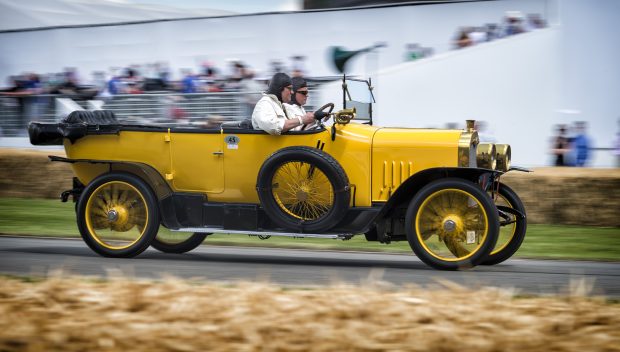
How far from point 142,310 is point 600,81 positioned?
1345 cm

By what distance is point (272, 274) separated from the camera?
7.03m

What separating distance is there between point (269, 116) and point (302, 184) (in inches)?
24.6

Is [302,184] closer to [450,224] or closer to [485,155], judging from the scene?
[450,224]

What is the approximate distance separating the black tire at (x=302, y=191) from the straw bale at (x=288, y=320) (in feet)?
7.86

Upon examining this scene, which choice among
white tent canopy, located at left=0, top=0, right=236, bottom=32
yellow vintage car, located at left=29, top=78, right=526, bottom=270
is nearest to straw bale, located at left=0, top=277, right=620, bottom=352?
yellow vintage car, located at left=29, top=78, right=526, bottom=270

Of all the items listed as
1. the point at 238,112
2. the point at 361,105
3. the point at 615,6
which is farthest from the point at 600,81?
the point at 361,105

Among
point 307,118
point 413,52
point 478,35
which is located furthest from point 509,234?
point 413,52

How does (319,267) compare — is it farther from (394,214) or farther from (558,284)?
(558,284)

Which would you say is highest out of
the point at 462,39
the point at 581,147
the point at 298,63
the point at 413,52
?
the point at 462,39

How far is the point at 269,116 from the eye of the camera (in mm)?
7555

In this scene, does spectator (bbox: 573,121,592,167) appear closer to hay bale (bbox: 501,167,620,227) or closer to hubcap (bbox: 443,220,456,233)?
hay bale (bbox: 501,167,620,227)

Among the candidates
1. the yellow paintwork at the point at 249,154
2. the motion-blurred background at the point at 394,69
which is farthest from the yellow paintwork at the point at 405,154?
the motion-blurred background at the point at 394,69

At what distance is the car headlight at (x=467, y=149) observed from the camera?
7.21m

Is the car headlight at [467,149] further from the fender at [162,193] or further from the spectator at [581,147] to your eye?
the spectator at [581,147]
